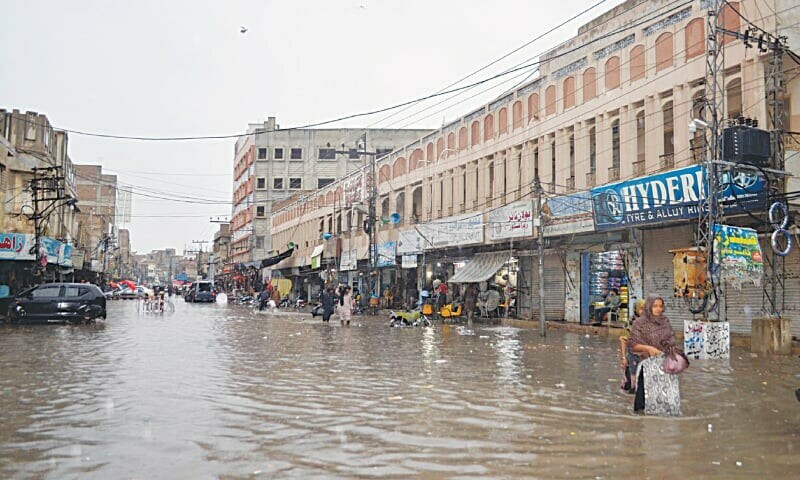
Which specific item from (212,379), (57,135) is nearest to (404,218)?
(57,135)

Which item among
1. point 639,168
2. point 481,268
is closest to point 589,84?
point 639,168

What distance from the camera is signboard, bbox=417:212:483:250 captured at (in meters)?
33.9

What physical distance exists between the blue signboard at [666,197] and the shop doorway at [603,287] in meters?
2.75

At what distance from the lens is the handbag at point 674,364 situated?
868 centimetres

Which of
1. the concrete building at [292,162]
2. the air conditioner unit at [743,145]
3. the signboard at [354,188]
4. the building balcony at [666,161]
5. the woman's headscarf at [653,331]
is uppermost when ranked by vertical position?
the concrete building at [292,162]

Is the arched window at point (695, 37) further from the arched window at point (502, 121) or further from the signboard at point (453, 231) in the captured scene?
the signboard at point (453, 231)

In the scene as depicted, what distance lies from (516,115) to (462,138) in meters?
5.08

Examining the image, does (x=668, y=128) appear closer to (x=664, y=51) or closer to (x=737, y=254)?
(x=664, y=51)

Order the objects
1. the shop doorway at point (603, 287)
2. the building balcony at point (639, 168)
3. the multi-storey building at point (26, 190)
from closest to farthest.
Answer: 1. the building balcony at point (639, 168)
2. the shop doorway at point (603, 287)
3. the multi-storey building at point (26, 190)

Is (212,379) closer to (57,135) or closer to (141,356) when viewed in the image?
(141,356)

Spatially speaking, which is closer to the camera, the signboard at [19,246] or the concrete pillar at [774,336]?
the concrete pillar at [774,336]

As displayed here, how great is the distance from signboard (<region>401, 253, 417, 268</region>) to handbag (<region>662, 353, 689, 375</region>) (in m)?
31.7

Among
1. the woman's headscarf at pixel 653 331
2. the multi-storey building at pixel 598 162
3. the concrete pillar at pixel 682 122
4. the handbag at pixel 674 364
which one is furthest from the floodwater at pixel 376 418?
the concrete pillar at pixel 682 122

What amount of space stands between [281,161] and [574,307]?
67091mm
